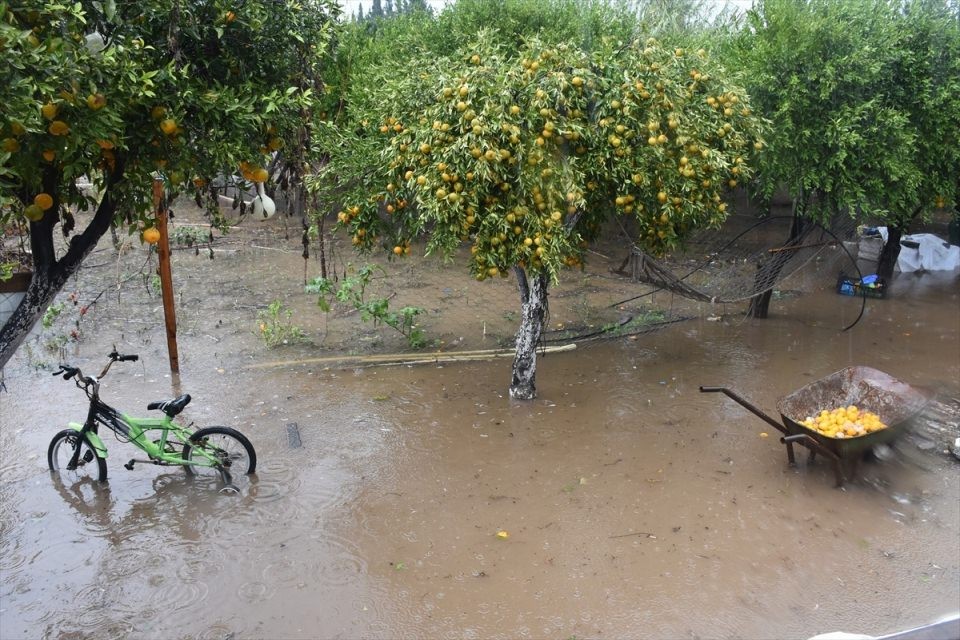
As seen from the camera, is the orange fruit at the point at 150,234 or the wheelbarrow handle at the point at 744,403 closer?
the orange fruit at the point at 150,234

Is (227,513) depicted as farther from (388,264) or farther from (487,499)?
(388,264)

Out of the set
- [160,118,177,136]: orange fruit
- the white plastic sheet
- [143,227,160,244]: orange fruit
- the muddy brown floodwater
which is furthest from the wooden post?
the white plastic sheet

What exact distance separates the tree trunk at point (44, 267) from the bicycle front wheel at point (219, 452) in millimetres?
1530

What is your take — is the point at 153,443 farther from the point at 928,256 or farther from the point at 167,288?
the point at 928,256

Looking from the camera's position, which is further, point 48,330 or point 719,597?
point 48,330

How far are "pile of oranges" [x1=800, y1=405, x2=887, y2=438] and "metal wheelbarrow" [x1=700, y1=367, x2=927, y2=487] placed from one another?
75 mm

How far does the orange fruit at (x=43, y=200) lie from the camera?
3684 mm

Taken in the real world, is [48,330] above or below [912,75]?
below

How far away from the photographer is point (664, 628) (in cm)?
417

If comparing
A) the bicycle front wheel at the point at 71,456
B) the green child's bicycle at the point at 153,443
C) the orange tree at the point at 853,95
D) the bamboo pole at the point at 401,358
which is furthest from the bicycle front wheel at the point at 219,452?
the orange tree at the point at 853,95

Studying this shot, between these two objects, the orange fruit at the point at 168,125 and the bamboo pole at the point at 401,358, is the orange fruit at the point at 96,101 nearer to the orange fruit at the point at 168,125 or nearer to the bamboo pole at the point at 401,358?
the orange fruit at the point at 168,125

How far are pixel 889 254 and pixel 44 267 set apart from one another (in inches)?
431

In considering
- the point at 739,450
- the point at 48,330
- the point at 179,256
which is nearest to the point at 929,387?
the point at 739,450

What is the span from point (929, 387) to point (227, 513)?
6.59 meters
